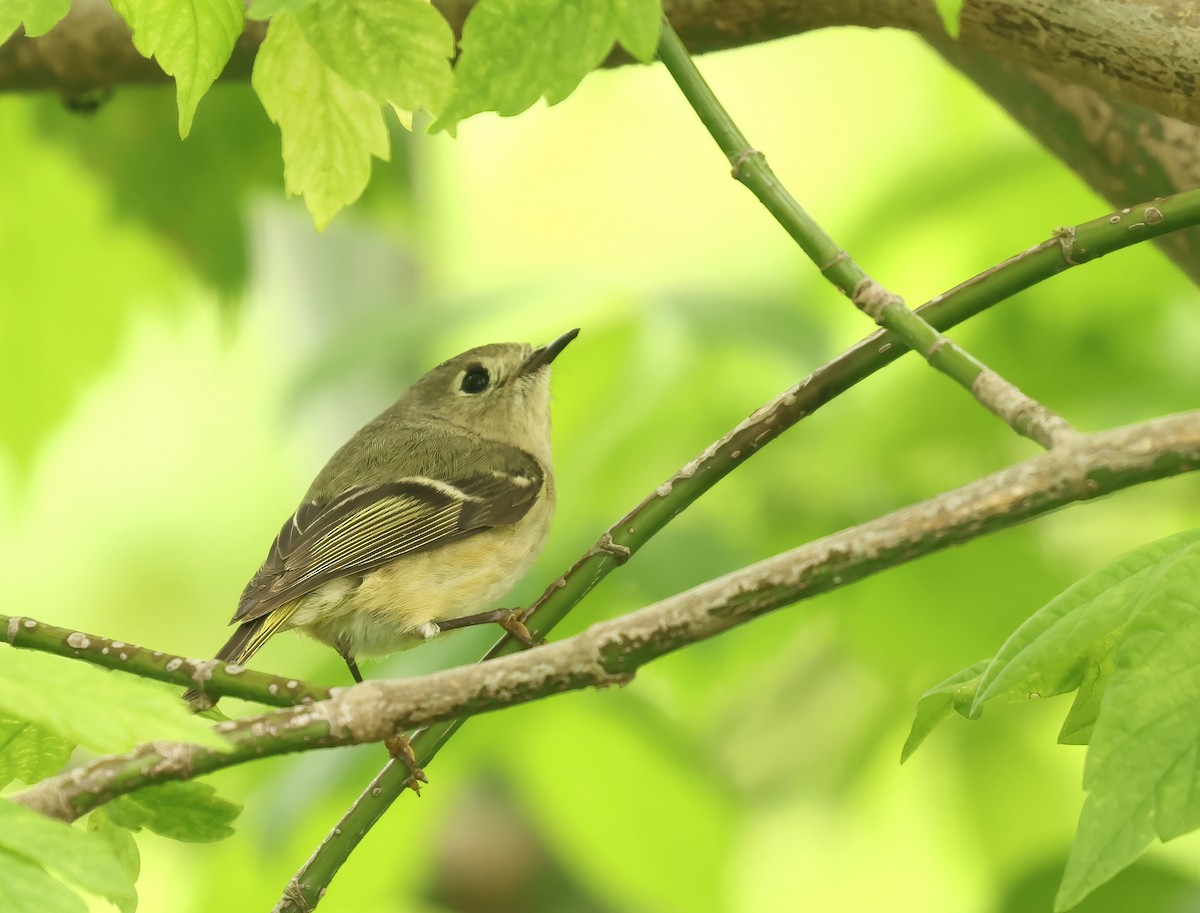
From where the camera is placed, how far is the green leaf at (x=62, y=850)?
2.88ft

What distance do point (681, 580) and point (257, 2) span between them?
4.27ft

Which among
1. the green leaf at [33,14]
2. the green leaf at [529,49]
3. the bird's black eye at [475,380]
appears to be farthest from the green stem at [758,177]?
the bird's black eye at [475,380]

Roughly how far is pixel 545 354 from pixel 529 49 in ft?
5.72

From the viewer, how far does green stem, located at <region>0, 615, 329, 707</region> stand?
1101mm

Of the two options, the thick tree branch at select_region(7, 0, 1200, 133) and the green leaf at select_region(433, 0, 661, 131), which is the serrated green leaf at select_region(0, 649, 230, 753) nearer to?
the green leaf at select_region(433, 0, 661, 131)

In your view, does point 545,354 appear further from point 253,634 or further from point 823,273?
point 823,273

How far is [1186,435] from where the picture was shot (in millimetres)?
890

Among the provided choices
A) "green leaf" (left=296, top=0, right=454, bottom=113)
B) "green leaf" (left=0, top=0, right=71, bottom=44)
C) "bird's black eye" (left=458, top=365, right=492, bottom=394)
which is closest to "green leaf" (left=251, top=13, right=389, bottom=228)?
"green leaf" (left=296, top=0, right=454, bottom=113)

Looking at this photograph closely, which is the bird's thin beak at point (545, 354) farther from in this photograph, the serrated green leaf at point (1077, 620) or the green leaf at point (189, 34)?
the serrated green leaf at point (1077, 620)

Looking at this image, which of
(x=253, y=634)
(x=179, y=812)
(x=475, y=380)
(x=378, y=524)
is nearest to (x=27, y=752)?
(x=179, y=812)

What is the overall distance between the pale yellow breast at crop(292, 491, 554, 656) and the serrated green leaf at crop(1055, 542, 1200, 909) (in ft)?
5.33

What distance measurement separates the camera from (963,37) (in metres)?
1.82

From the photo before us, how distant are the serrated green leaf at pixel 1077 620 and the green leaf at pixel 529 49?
21.9 inches

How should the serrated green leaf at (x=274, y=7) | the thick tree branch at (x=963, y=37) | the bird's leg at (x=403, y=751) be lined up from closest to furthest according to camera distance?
the serrated green leaf at (x=274, y=7) < the bird's leg at (x=403, y=751) < the thick tree branch at (x=963, y=37)
